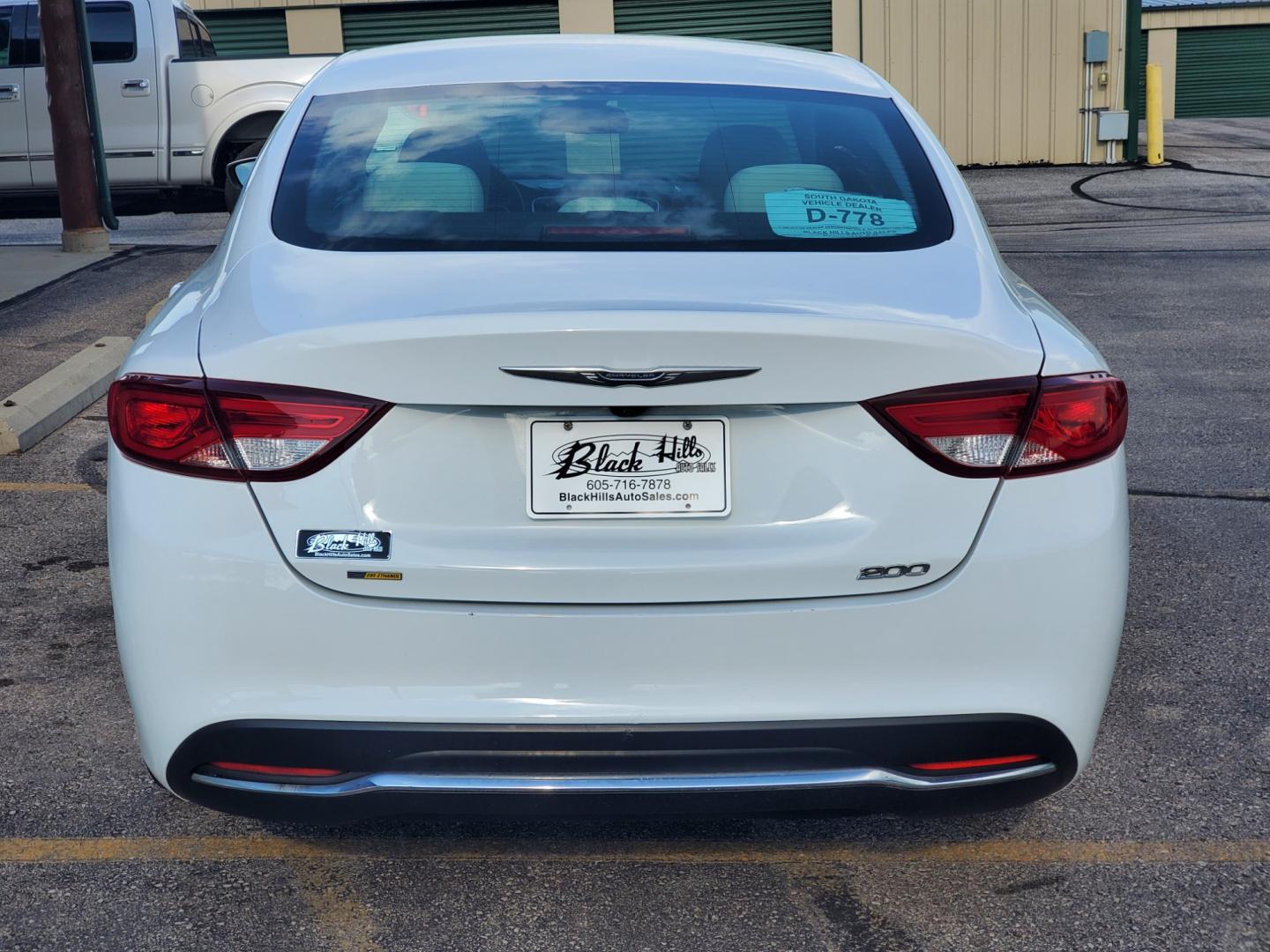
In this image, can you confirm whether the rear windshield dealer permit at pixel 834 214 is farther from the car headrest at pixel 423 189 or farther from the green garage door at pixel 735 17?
the green garage door at pixel 735 17

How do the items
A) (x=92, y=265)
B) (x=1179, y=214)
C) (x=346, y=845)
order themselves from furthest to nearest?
(x=1179, y=214) → (x=92, y=265) → (x=346, y=845)

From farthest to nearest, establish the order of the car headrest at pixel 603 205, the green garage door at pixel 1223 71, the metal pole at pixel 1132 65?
the green garage door at pixel 1223 71 < the metal pole at pixel 1132 65 < the car headrest at pixel 603 205

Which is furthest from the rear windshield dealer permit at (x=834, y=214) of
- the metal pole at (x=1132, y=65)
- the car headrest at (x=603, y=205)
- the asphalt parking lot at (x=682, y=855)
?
the metal pole at (x=1132, y=65)

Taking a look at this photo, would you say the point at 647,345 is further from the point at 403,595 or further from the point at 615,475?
the point at 403,595

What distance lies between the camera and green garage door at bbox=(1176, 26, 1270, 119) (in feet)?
101

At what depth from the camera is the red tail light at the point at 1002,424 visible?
2.39 metres

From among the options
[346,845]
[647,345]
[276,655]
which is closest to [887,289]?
[647,345]

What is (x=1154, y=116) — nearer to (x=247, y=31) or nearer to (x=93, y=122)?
(x=247, y=31)

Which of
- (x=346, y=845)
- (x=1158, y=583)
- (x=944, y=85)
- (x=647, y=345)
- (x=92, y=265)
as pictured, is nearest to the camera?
(x=647, y=345)

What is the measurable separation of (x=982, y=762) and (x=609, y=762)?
2.14 feet

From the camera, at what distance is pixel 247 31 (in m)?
20.0

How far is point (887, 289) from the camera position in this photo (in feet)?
8.38

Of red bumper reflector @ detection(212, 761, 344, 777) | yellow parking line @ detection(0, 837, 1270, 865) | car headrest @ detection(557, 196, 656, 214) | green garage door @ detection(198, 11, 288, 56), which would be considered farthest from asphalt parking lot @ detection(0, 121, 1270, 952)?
green garage door @ detection(198, 11, 288, 56)

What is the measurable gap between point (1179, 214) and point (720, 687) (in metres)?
13.7
